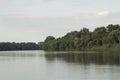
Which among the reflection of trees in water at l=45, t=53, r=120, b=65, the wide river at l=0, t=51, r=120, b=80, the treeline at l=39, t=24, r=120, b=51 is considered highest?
the treeline at l=39, t=24, r=120, b=51

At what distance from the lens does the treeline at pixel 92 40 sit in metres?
93.6

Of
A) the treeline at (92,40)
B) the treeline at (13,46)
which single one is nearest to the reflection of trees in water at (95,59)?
the treeline at (92,40)

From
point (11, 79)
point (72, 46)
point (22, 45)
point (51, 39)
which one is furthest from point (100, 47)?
point (22, 45)

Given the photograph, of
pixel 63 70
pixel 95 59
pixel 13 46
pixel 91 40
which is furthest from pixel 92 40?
pixel 13 46

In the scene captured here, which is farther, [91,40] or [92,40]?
[91,40]

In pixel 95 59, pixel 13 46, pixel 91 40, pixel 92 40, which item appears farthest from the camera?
pixel 13 46

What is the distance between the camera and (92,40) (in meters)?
107

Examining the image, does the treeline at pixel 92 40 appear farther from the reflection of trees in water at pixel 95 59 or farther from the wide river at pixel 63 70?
the wide river at pixel 63 70

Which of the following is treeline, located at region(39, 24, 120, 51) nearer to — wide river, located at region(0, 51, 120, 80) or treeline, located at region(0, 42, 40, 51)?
treeline, located at region(0, 42, 40, 51)

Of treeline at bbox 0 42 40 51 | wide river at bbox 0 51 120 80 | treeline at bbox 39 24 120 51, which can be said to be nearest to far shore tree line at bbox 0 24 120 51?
treeline at bbox 39 24 120 51

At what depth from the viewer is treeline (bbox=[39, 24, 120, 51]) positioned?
93.6 metres

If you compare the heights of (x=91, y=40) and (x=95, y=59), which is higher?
(x=91, y=40)

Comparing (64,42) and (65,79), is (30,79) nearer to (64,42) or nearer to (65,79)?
(65,79)

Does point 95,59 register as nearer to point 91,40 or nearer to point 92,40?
point 92,40
